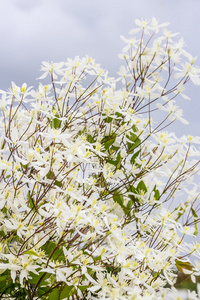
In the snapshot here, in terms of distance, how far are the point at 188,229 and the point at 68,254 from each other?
57cm

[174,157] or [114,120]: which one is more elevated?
[114,120]

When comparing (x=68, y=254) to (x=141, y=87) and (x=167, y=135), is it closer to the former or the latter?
(x=167, y=135)

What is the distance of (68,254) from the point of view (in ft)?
4.26

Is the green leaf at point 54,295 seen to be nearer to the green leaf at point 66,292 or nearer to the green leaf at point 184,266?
the green leaf at point 66,292

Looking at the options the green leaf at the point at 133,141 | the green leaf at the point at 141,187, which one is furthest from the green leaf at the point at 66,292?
the green leaf at the point at 133,141

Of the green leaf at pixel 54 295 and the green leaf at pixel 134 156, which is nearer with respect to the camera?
the green leaf at pixel 54 295

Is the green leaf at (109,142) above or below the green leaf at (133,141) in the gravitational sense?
below

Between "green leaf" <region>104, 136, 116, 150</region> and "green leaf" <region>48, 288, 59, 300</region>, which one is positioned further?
"green leaf" <region>104, 136, 116, 150</region>

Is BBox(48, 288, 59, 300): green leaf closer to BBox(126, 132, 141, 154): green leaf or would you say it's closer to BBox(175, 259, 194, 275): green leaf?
BBox(175, 259, 194, 275): green leaf

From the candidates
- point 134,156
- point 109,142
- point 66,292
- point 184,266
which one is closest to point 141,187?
point 134,156

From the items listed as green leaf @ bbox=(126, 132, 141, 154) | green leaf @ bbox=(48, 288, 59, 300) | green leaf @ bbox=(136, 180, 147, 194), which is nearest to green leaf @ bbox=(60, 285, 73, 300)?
green leaf @ bbox=(48, 288, 59, 300)

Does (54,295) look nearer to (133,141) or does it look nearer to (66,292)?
(66,292)

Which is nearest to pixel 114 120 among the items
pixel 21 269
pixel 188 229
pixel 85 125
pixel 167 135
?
pixel 85 125

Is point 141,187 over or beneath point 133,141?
beneath
